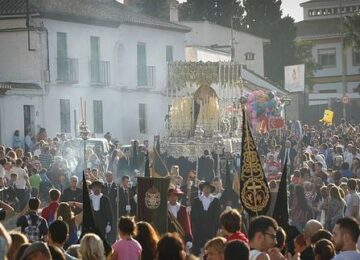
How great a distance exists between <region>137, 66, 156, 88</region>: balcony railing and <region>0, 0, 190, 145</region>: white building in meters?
0.04

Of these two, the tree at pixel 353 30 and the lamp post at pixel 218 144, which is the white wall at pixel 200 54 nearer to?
the tree at pixel 353 30

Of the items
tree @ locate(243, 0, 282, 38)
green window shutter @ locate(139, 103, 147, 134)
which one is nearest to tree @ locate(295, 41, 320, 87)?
tree @ locate(243, 0, 282, 38)

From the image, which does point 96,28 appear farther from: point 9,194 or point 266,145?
point 9,194

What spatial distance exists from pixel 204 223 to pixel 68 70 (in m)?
26.3

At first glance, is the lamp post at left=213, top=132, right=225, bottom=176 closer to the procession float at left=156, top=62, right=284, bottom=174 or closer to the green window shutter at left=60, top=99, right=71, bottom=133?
the procession float at left=156, top=62, right=284, bottom=174

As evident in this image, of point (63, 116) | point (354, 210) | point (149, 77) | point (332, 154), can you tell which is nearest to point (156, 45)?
point (149, 77)

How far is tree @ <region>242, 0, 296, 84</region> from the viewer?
8344 cm

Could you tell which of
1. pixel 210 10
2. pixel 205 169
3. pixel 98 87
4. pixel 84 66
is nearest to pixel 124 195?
pixel 205 169

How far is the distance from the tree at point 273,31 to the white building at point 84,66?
30.3 m

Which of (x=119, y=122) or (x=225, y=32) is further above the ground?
(x=225, y=32)

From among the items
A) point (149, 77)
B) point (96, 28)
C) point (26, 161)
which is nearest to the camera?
point (26, 161)

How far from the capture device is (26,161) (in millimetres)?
27594

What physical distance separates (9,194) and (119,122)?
24.0m

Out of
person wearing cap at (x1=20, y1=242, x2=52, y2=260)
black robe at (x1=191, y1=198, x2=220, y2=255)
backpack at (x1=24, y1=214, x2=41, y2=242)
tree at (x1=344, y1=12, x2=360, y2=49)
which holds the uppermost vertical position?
tree at (x1=344, y1=12, x2=360, y2=49)
